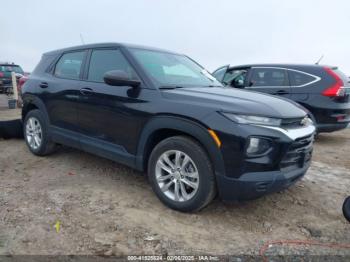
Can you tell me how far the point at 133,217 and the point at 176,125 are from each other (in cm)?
101

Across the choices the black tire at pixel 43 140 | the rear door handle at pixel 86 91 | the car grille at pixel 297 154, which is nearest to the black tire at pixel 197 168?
the car grille at pixel 297 154

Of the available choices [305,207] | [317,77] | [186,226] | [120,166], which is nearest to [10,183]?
[120,166]

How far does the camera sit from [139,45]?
3.91 m

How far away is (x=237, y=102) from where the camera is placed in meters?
2.86

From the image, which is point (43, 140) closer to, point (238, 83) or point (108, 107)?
point (108, 107)

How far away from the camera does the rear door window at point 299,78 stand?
6.16m

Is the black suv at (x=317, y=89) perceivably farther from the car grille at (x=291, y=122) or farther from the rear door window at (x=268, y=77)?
the car grille at (x=291, y=122)

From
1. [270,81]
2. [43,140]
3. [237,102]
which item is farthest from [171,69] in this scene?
[270,81]

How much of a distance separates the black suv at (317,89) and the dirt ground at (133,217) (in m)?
1.95

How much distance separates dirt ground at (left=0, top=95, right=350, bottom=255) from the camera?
255 cm

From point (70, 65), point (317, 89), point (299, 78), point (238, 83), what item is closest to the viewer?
point (70, 65)

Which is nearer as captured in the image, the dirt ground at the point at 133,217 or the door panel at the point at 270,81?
the dirt ground at the point at 133,217

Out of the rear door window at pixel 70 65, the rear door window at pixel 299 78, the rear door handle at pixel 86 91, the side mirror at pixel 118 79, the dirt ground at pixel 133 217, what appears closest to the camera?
the dirt ground at pixel 133 217

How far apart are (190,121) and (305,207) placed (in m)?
1.69
